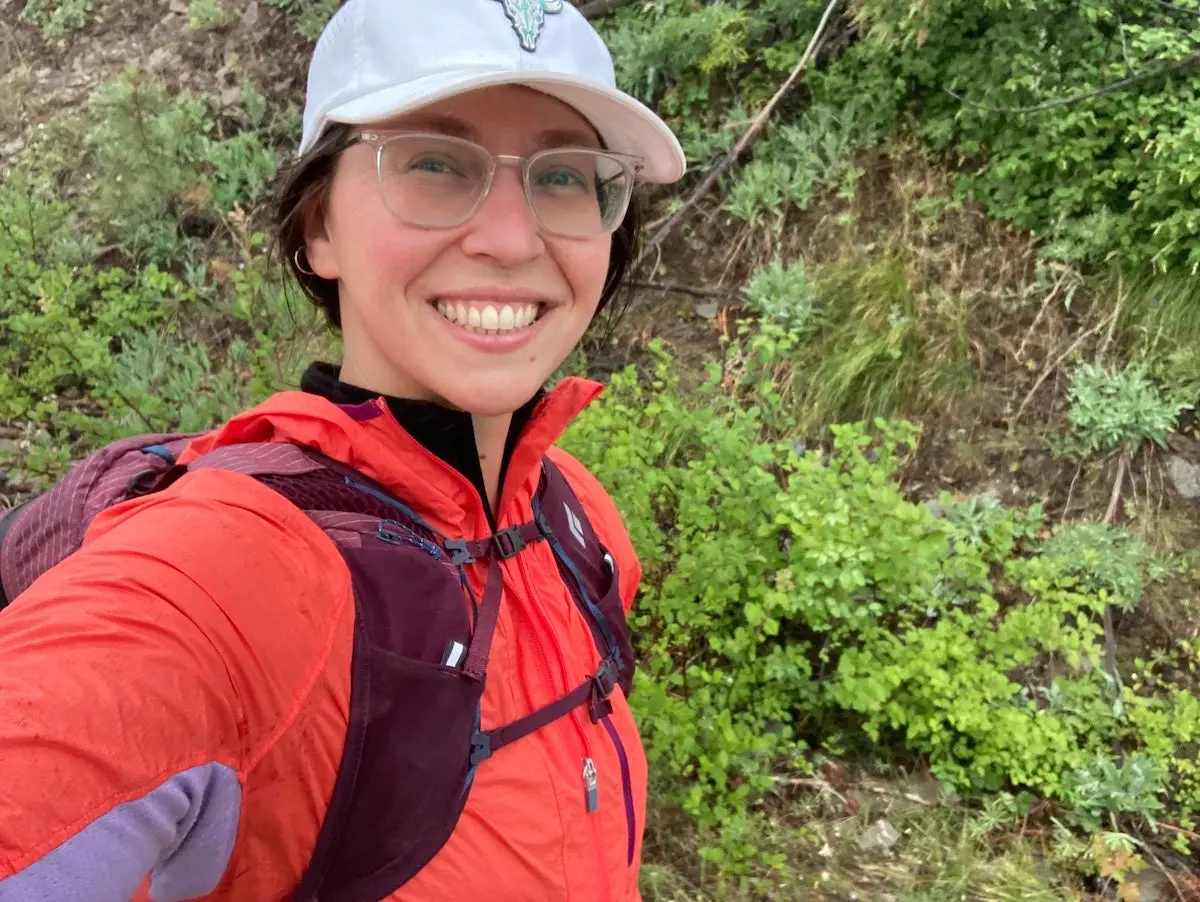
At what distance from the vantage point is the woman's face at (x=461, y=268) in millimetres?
1318

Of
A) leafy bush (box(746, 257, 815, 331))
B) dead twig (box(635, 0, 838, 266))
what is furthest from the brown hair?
dead twig (box(635, 0, 838, 266))

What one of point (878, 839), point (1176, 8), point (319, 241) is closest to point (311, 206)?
point (319, 241)

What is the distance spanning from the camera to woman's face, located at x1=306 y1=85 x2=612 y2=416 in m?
1.32

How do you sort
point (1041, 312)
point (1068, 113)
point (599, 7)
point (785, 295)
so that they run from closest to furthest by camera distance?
1. point (1068, 113)
2. point (1041, 312)
3. point (785, 295)
4. point (599, 7)

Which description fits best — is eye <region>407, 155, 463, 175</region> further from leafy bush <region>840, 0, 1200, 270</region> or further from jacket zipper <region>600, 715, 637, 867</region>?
leafy bush <region>840, 0, 1200, 270</region>

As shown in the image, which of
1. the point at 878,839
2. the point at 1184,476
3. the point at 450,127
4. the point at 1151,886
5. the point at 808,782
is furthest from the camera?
the point at 1184,476

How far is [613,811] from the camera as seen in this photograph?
4.77 feet

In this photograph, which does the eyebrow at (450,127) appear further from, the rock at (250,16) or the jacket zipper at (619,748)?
the rock at (250,16)

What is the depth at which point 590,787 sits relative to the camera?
1.39m

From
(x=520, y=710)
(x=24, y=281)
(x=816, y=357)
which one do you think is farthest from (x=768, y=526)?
(x=24, y=281)

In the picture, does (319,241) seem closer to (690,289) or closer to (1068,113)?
(690,289)

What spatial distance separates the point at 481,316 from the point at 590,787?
813 mm

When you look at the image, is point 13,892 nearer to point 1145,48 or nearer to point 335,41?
point 335,41

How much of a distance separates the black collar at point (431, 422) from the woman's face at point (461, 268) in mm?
35
